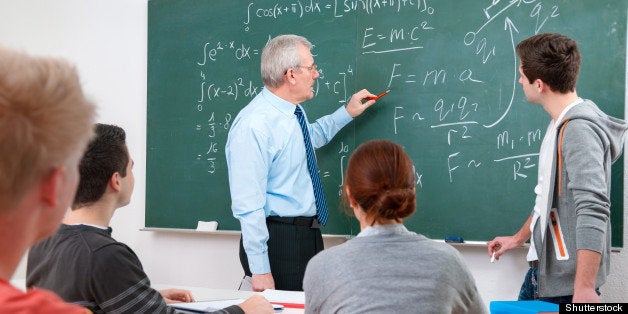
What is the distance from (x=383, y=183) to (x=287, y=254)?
5.06 ft

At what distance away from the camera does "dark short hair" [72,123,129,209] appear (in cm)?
202

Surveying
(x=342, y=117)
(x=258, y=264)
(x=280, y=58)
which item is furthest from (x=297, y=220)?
(x=280, y=58)

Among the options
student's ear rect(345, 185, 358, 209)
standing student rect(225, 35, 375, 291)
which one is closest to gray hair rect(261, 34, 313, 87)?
standing student rect(225, 35, 375, 291)

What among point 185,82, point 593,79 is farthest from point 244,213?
point 593,79

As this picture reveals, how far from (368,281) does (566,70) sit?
138 cm

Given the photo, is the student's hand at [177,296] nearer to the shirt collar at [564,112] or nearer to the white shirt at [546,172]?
the white shirt at [546,172]

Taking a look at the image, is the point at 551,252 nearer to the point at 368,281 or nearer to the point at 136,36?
the point at 368,281

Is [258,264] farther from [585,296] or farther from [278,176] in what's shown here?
[585,296]

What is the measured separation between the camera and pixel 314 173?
11.2 feet

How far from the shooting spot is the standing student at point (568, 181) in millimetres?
2330

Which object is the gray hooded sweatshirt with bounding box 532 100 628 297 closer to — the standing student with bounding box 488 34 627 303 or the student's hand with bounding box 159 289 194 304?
the standing student with bounding box 488 34 627 303

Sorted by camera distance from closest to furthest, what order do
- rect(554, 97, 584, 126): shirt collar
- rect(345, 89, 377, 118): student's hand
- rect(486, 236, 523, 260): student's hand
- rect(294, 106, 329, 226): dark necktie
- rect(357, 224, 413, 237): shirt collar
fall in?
rect(357, 224, 413, 237): shirt collar, rect(554, 97, 584, 126): shirt collar, rect(486, 236, 523, 260): student's hand, rect(294, 106, 329, 226): dark necktie, rect(345, 89, 377, 118): student's hand

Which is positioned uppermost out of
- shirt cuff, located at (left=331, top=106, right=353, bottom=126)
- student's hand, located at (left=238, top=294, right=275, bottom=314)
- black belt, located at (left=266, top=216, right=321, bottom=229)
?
shirt cuff, located at (left=331, top=106, right=353, bottom=126)

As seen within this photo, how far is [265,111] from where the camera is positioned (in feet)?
10.8
